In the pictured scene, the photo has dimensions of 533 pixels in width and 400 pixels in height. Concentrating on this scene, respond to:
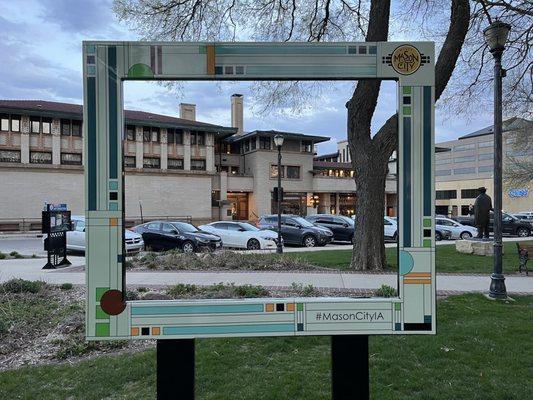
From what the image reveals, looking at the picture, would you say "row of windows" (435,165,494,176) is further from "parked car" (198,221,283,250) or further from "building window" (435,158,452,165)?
"parked car" (198,221,283,250)

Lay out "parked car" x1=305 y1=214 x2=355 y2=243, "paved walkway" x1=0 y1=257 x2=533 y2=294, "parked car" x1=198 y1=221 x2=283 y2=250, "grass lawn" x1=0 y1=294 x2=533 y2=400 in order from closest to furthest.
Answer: "grass lawn" x1=0 y1=294 x2=533 y2=400, "paved walkway" x1=0 y1=257 x2=533 y2=294, "parked car" x1=198 y1=221 x2=283 y2=250, "parked car" x1=305 y1=214 x2=355 y2=243

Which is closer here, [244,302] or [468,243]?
[244,302]

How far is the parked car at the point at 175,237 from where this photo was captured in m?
17.9

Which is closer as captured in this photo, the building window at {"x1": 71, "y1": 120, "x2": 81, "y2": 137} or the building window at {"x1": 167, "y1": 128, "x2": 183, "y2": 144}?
the building window at {"x1": 167, "y1": 128, "x2": 183, "y2": 144}

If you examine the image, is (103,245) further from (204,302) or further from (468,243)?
(468,243)

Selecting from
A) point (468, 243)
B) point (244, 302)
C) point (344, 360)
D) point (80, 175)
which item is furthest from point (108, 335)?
point (80, 175)

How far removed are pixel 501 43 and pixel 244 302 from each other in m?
8.16

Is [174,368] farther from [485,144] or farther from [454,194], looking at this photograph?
[454,194]

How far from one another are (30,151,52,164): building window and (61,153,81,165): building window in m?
1.10

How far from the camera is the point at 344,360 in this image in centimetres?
311

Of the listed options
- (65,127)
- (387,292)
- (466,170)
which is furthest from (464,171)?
(387,292)

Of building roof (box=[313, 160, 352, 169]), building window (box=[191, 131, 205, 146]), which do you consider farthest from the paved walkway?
building roof (box=[313, 160, 352, 169])

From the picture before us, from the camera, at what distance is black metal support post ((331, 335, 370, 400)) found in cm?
308

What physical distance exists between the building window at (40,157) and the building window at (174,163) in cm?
1077
